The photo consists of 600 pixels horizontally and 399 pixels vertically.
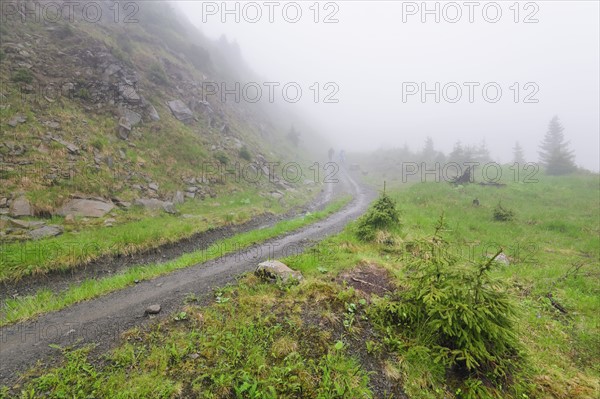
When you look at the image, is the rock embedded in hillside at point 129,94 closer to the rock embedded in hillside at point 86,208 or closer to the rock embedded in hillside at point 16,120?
the rock embedded in hillside at point 16,120

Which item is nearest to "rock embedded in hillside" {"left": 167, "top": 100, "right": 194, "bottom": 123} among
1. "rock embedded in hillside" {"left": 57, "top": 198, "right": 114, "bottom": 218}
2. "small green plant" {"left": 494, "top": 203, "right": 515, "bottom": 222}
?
"rock embedded in hillside" {"left": 57, "top": 198, "right": 114, "bottom": 218}

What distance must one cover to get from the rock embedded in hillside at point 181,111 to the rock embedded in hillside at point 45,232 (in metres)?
19.0

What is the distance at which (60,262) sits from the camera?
35.0ft

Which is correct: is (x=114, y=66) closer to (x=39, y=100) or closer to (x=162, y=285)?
(x=39, y=100)

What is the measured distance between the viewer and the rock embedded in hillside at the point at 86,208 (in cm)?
1366

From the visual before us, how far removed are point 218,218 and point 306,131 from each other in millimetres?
74920

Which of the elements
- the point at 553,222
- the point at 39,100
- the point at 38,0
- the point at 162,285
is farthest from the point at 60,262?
the point at 38,0

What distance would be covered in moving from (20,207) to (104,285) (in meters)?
6.98

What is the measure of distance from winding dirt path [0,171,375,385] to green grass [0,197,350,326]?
1.14ft

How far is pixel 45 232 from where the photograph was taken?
1192 centimetres

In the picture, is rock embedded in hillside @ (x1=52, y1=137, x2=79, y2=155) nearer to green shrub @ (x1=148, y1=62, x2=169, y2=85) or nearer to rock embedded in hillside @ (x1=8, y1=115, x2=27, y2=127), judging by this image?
rock embedded in hillside @ (x1=8, y1=115, x2=27, y2=127)

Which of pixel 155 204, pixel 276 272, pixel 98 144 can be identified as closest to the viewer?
pixel 276 272

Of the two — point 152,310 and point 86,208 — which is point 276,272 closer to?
point 152,310

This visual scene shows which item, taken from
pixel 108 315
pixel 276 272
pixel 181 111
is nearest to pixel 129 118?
pixel 181 111
